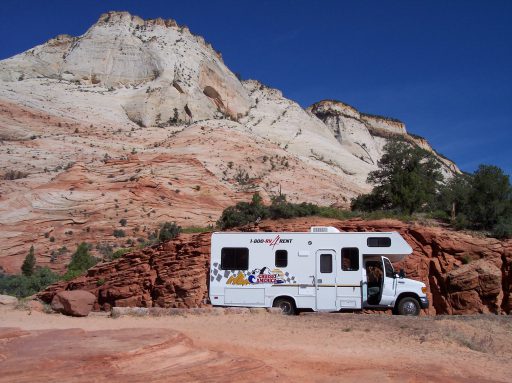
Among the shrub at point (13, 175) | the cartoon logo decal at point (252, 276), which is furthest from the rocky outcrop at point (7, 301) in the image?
the shrub at point (13, 175)

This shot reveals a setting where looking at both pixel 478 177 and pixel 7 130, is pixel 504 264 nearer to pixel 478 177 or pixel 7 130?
pixel 478 177

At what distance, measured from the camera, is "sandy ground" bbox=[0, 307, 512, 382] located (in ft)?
19.7

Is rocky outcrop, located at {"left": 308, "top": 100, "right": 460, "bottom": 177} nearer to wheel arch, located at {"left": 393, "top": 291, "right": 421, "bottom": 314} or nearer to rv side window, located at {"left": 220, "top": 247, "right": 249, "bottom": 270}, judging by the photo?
wheel arch, located at {"left": 393, "top": 291, "right": 421, "bottom": 314}

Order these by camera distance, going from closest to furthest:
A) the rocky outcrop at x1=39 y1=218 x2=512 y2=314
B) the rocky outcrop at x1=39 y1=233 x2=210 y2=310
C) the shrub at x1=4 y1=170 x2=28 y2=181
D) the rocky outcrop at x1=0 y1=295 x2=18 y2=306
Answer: the rocky outcrop at x1=0 y1=295 x2=18 y2=306, the rocky outcrop at x1=39 y1=218 x2=512 y2=314, the rocky outcrop at x1=39 y1=233 x2=210 y2=310, the shrub at x1=4 y1=170 x2=28 y2=181

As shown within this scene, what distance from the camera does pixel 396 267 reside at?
1819 centimetres

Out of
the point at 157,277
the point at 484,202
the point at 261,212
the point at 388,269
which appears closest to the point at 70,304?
the point at 157,277

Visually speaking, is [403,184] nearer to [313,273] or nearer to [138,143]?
[313,273]

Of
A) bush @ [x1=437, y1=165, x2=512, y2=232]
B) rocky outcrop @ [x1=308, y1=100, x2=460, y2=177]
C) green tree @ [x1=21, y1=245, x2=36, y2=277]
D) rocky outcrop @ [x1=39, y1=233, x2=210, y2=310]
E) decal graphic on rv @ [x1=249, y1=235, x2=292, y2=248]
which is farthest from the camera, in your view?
rocky outcrop @ [x1=308, y1=100, x2=460, y2=177]

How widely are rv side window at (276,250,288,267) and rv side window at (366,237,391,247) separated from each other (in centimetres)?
244

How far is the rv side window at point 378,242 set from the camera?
1448cm

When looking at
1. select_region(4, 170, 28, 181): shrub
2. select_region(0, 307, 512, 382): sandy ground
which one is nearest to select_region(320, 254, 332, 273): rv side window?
select_region(0, 307, 512, 382): sandy ground

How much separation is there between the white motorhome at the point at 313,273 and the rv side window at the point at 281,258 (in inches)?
1.2

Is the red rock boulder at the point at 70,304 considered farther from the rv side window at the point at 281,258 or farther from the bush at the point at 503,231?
the bush at the point at 503,231

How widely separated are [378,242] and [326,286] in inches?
79.6
